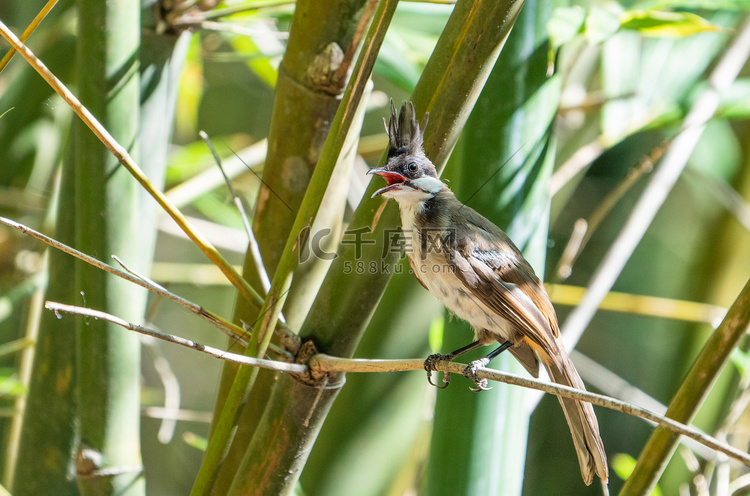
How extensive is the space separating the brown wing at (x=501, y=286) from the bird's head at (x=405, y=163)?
0.53 feet

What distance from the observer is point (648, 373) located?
271 centimetres

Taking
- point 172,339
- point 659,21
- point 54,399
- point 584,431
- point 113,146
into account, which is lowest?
point 54,399

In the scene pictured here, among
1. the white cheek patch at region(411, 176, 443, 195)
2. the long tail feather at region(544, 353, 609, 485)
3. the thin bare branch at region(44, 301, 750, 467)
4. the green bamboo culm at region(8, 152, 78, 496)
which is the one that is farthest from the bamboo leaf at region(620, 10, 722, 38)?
the green bamboo culm at region(8, 152, 78, 496)

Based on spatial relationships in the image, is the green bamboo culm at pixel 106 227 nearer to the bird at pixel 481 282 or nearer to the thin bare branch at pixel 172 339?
the thin bare branch at pixel 172 339

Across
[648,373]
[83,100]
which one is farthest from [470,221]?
[648,373]

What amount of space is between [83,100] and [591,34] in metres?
0.95

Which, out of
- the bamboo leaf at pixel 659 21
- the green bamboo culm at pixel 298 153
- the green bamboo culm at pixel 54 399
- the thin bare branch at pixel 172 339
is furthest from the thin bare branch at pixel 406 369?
the bamboo leaf at pixel 659 21

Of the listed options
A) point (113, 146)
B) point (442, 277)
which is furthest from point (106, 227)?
point (442, 277)

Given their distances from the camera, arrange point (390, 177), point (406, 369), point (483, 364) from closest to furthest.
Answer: point (406, 369), point (390, 177), point (483, 364)

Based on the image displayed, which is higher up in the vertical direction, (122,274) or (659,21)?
(659,21)

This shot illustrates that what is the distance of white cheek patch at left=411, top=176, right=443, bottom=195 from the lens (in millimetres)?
1219

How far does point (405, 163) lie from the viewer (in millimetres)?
1157

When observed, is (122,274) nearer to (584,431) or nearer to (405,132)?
(405,132)

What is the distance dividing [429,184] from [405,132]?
214mm
